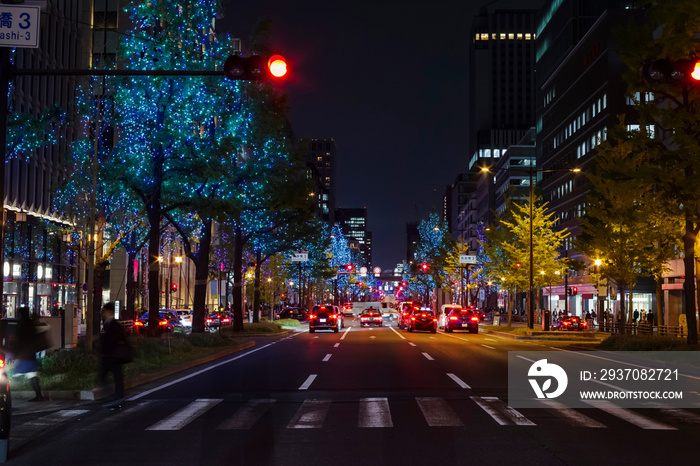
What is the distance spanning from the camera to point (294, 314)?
247ft

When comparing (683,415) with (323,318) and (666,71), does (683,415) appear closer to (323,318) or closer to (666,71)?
(666,71)

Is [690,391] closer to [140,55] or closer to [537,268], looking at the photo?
[140,55]

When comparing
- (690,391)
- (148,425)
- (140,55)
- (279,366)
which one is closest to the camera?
(148,425)

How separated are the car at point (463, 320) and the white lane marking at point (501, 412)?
35.1m

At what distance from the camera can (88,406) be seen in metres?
13.4

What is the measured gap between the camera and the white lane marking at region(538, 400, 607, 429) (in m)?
10.9

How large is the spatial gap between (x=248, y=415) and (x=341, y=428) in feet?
6.61

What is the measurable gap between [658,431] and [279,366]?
1297cm

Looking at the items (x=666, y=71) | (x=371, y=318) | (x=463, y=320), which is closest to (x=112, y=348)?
(x=666, y=71)

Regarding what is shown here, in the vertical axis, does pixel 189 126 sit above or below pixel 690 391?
above

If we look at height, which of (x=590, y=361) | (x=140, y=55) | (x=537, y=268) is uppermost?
(x=140, y=55)

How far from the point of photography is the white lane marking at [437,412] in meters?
11.0

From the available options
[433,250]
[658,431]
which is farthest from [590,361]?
[433,250]

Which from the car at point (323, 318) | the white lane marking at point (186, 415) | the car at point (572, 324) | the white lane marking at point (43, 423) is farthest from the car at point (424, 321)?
the white lane marking at point (43, 423)
